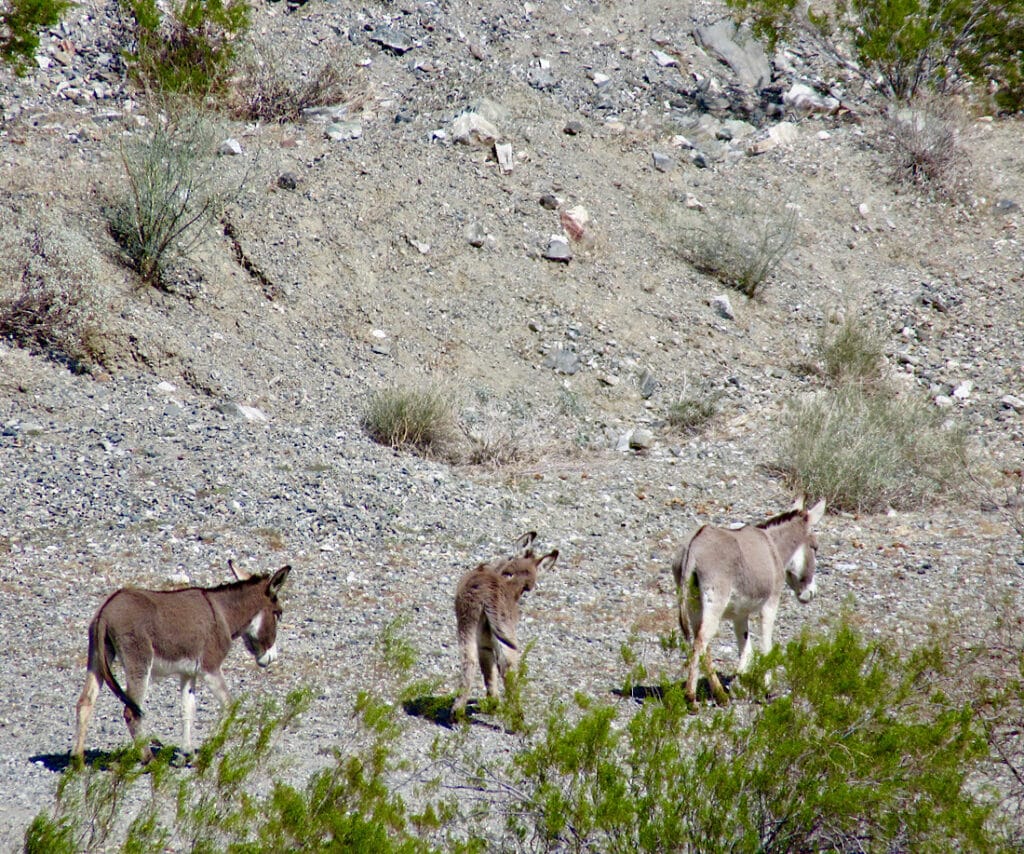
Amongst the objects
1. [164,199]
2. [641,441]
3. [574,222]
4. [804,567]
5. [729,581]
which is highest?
[729,581]

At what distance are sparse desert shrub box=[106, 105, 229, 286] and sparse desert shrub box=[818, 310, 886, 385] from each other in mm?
9188

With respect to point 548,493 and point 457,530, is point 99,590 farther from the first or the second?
point 548,493

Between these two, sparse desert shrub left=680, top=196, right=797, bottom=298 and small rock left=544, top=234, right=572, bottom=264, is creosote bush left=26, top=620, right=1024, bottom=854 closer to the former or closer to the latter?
small rock left=544, top=234, right=572, bottom=264

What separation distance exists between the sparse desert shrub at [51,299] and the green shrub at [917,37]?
14.4 m

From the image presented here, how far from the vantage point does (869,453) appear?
41.8 feet

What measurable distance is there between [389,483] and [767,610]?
15.8ft

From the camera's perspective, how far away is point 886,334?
57.0ft

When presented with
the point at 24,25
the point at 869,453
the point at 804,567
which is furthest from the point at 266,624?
the point at 24,25

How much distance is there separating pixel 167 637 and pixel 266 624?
38.2 inches

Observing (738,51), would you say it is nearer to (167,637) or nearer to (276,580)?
(276,580)

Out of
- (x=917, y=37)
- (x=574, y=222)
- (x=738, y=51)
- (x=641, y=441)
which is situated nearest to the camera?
(x=641, y=441)

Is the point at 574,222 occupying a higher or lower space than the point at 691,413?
higher

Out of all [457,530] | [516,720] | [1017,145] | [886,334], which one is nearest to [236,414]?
[457,530]

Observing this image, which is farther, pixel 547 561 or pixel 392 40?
pixel 392 40
